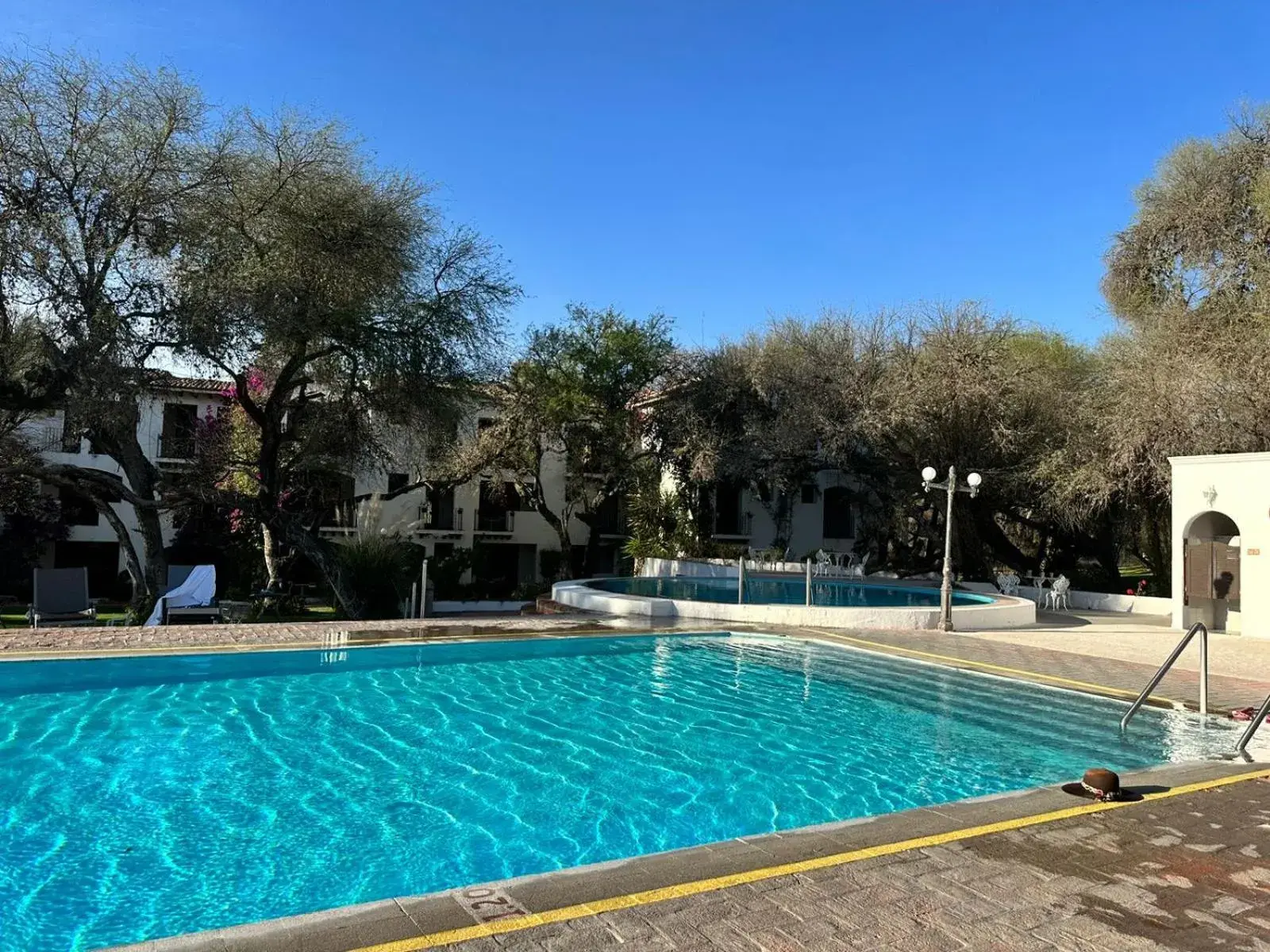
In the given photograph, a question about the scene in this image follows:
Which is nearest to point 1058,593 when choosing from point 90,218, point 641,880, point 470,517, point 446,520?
Answer: point 641,880

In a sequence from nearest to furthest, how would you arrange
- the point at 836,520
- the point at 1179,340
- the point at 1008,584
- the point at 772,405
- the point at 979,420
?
the point at 1179,340 → the point at 1008,584 → the point at 979,420 → the point at 772,405 → the point at 836,520

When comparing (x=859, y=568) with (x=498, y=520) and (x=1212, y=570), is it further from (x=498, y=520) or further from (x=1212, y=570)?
(x=498, y=520)

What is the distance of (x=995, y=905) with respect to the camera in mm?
3273

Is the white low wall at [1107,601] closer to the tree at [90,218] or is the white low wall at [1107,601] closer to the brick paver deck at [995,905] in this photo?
the brick paver deck at [995,905]

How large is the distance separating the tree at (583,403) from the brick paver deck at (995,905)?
20227 millimetres

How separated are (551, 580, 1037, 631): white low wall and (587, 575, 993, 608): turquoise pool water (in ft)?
3.63

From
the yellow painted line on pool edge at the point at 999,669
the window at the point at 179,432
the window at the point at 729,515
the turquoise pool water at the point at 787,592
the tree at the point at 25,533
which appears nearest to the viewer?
the yellow painted line on pool edge at the point at 999,669

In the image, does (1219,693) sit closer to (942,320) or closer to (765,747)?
(765,747)

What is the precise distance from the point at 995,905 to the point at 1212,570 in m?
13.6

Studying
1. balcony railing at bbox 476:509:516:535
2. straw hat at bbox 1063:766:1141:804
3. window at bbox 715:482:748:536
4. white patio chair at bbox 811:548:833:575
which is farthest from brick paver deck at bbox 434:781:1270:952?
balcony railing at bbox 476:509:516:535

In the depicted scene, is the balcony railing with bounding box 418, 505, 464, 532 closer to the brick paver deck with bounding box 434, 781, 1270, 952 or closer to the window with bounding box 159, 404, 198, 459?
the window with bounding box 159, 404, 198, 459

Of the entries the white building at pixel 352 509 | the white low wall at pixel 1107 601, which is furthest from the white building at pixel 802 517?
the white low wall at pixel 1107 601

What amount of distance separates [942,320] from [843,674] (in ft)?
46.7

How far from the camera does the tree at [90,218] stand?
1322 centimetres
